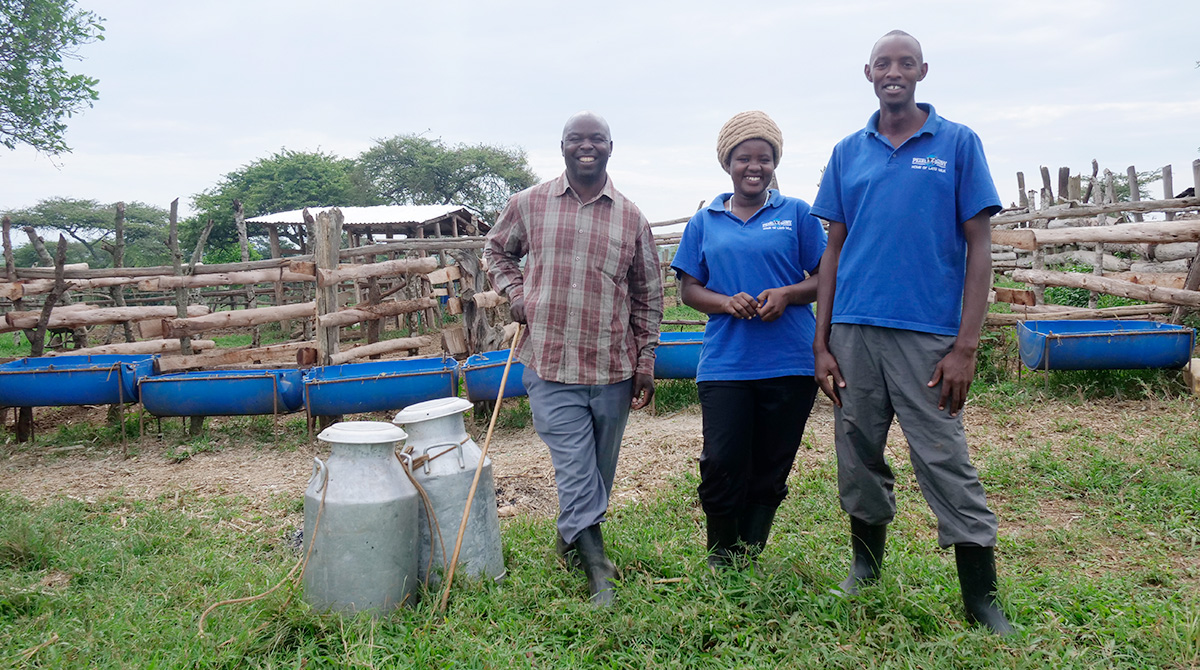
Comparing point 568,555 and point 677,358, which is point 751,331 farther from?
point 677,358

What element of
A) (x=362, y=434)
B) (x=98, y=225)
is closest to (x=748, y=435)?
(x=362, y=434)

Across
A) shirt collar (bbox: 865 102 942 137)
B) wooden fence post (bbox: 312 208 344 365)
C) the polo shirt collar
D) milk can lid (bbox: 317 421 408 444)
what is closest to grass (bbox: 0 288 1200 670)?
milk can lid (bbox: 317 421 408 444)

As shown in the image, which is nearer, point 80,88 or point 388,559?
point 388,559

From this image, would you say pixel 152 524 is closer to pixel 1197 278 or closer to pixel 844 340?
pixel 844 340

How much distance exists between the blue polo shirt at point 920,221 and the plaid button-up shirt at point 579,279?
3.07 ft

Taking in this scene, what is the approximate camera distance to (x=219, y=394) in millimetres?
6227

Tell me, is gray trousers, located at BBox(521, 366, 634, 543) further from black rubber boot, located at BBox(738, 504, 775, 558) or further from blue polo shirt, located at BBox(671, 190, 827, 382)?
black rubber boot, located at BBox(738, 504, 775, 558)

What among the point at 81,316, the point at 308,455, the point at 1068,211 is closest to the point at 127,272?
the point at 81,316

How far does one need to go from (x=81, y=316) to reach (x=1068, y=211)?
11086 mm

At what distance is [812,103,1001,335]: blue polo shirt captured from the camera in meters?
2.37

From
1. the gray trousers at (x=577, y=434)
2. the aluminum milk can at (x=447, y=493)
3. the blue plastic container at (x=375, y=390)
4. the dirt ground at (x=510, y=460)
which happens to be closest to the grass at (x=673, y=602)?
the aluminum milk can at (x=447, y=493)

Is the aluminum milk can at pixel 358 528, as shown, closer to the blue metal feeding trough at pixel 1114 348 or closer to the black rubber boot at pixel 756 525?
the black rubber boot at pixel 756 525

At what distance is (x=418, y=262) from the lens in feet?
28.5

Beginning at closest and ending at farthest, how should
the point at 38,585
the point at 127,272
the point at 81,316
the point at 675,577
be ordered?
the point at 675,577 < the point at 38,585 < the point at 81,316 < the point at 127,272
